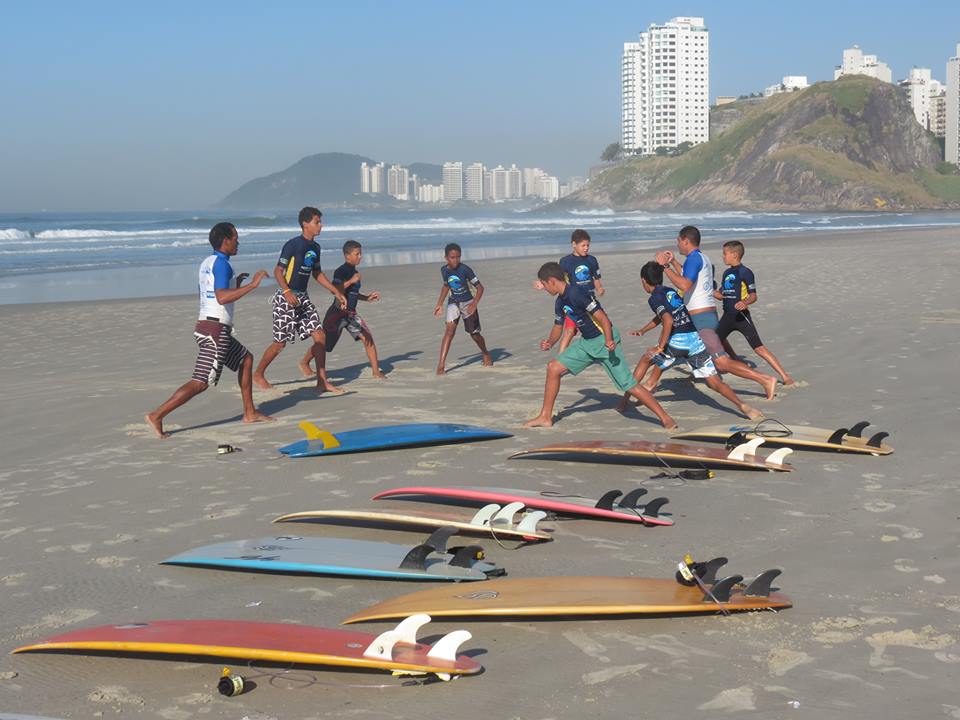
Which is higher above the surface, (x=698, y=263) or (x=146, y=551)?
(x=698, y=263)

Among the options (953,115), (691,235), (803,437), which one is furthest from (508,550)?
(953,115)

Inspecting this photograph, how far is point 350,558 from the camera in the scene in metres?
4.91

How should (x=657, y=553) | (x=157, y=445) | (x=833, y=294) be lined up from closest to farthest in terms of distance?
(x=657, y=553) < (x=157, y=445) < (x=833, y=294)

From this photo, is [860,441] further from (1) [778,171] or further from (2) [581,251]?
(1) [778,171]

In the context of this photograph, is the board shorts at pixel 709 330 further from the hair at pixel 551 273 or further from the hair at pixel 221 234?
the hair at pixel 221 234

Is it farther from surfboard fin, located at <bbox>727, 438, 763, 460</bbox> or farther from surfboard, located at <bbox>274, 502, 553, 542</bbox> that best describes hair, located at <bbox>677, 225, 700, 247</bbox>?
surfboard, located at <bbox>274, 502, 553, 542</bbox>

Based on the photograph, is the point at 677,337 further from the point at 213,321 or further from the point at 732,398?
the point at 213,321

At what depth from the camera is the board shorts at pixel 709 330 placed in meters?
8.66

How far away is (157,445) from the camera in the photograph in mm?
8055

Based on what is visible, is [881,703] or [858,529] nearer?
[881,703]

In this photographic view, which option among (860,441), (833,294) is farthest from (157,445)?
(833,294)

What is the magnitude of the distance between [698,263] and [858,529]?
383cm

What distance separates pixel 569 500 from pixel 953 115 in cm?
17671

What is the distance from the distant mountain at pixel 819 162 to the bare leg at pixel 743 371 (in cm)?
10947
